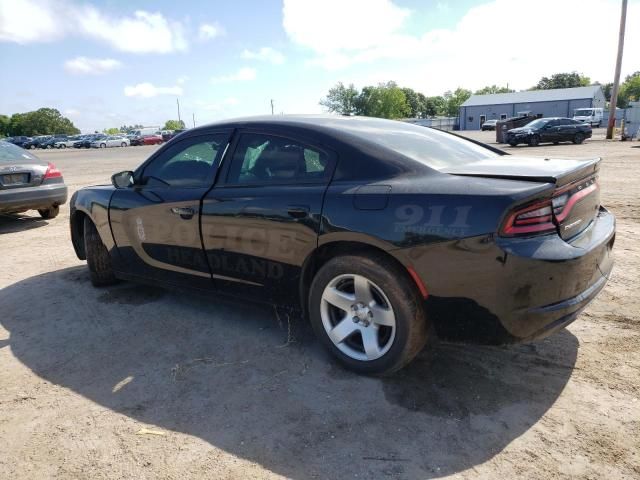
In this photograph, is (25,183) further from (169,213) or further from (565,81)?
(565,81)

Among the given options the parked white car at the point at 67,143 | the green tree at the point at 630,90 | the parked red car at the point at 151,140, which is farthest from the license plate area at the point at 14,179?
the green tree at the point at 630,90

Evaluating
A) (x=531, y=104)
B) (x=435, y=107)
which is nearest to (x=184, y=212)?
(x=531, y=104)

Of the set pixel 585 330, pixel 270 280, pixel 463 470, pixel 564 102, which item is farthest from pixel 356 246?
pixel 564 102

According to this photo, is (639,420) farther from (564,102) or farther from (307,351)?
(564,102)

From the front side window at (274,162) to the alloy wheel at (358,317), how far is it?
2.29 feet

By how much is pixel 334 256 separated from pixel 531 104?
7501 cm

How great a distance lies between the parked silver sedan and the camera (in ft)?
181

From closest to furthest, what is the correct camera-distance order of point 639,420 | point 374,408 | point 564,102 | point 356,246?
point 639,420, point 374,408, point 356,246, point 564,102

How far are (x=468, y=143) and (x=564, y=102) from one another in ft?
239

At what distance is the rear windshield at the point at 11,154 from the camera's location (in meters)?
7.76

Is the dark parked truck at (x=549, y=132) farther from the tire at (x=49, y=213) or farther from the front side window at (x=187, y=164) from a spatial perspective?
the front side window at (x=187, y=164)

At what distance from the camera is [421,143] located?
3.27 m

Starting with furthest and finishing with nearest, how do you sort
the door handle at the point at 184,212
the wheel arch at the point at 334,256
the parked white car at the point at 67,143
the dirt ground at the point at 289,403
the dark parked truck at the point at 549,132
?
the parked white car at the point at 67,143 < the dark parked truck at the point at 549,132 < the door handle at the point at 184,212 < the wheel arch at the point at 334,256 < the dirt ground at the point at 289,403

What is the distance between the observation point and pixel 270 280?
10.6 ft
